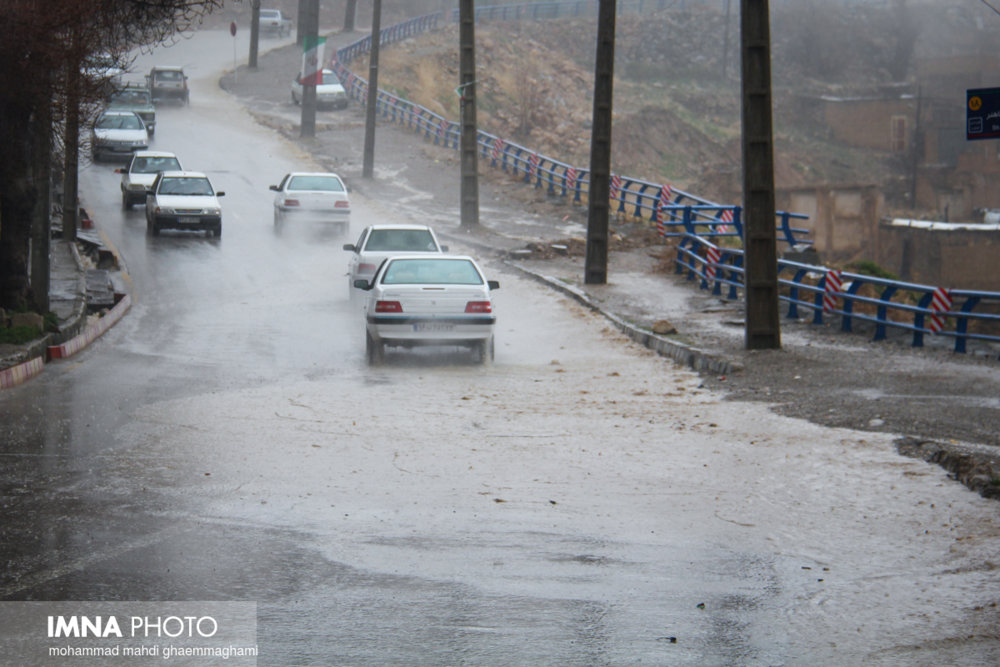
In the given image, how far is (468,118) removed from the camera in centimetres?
3244

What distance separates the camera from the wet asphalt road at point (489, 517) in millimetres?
5977

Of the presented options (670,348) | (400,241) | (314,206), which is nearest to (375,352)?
(670,348)

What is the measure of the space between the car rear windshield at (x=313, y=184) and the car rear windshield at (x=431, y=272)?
1513 centimetres

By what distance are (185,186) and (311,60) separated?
61.9 ft

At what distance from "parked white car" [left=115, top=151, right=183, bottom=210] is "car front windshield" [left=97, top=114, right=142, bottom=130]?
22.8ft

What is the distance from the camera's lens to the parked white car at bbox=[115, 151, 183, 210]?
108 ft

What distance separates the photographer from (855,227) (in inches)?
2255

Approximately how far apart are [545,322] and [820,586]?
14556mm

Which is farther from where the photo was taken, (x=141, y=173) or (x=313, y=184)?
(x=141, y=173)

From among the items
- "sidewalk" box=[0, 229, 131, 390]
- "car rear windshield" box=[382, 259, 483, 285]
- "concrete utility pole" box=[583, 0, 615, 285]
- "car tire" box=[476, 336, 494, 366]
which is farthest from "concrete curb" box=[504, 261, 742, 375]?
"sidewalk" box=[0, 229, 131, 390]

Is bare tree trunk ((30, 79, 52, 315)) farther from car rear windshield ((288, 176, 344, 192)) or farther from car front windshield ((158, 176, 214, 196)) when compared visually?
car rear windshield ((288, 176, 344, 192))

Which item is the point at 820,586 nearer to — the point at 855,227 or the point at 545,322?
the point at 545,322

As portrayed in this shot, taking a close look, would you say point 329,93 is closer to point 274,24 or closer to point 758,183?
point 274,24

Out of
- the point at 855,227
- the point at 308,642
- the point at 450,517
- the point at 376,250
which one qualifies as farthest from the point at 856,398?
the point at 855,227
